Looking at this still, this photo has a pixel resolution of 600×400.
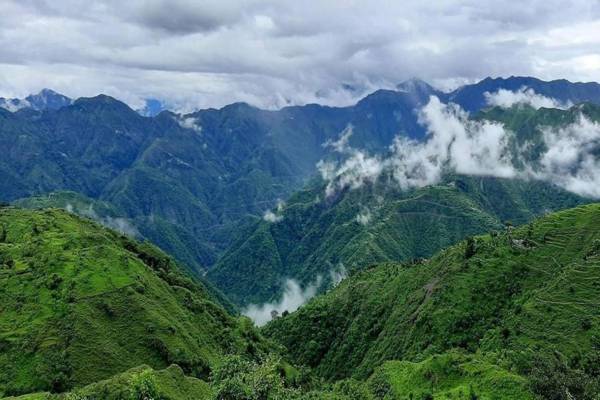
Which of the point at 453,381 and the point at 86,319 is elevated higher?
the point at 86,319

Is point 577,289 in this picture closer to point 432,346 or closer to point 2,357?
point 432,346

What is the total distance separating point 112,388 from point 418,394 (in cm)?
6815

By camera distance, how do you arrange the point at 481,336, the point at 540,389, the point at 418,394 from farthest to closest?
the point at 481,336 < the point at 418,394 < the point at 540,389

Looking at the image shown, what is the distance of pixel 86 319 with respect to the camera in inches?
5748

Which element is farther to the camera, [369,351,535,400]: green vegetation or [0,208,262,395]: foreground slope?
[0,208,262,395]: foreground slope

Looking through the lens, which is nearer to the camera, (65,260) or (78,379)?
(78,379)

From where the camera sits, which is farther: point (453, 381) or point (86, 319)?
point (86, 319)

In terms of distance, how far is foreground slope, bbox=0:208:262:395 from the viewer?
133 metres

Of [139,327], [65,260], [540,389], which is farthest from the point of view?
[65,260]

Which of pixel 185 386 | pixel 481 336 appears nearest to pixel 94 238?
pixel 185 386

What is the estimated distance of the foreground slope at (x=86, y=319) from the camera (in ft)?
436

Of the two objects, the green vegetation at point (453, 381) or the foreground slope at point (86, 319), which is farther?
the foreground slope at point (86, 319)

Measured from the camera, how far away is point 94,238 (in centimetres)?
19388

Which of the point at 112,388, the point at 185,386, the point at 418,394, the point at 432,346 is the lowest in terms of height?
the point at 432,346
